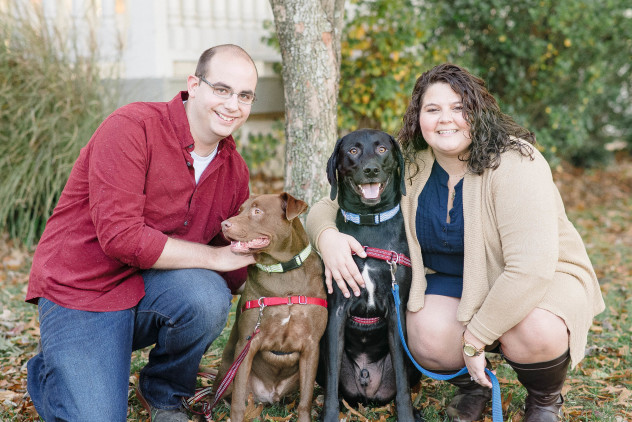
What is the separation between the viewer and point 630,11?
818cm

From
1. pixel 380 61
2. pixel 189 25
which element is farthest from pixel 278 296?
pixel 189 25

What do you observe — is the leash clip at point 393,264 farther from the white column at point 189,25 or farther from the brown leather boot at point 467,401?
the white column at point 189,25

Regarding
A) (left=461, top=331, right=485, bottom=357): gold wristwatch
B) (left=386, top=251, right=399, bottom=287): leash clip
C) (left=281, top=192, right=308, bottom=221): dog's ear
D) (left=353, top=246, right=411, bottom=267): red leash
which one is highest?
(left=281, top=192, right=308, bottom=221): dog's ear

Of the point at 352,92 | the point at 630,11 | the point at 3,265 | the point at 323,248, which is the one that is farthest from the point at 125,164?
the point at 630,11

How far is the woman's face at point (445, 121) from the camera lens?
2.84 m

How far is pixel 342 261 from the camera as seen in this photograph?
296 cm

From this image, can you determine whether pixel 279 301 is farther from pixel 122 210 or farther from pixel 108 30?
pixel 108 30

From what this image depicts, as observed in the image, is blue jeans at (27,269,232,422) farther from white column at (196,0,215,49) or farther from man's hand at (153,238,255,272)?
white column at (196,0,215,49)

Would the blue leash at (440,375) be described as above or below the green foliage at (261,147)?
below

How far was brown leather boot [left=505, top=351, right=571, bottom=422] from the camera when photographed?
8.85 ft

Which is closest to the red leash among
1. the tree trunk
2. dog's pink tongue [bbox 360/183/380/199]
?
dog's pink tongue [bbox 360/183/380/199]

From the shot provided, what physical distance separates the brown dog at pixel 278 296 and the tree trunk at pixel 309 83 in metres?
1.15

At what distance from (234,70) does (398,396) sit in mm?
1698

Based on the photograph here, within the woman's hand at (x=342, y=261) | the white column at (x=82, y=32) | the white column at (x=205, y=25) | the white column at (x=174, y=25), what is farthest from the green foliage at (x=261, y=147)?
the woman's hand at (x=342, y=261)
